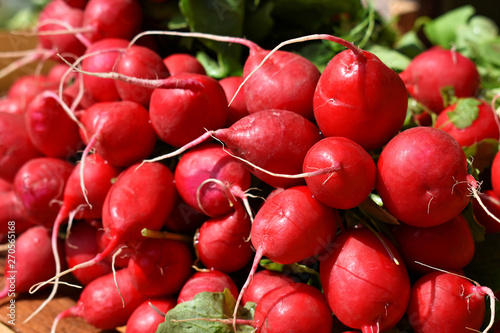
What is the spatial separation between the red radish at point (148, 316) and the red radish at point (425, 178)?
2.25ft

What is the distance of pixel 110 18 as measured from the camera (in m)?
1.56

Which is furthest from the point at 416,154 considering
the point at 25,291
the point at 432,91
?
the point at 25,291

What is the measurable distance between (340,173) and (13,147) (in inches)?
50.7

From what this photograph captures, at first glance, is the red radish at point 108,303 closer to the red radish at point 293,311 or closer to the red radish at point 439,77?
the red radish at point 293,311

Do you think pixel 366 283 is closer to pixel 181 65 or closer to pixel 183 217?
pixel 183 217

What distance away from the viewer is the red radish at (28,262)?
1429mm

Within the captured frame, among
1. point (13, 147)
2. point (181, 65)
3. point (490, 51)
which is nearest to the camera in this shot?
point (181, 65)

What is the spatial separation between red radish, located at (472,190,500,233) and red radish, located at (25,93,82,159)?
1.34m

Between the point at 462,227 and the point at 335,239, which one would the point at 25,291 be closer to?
the point at 335,239

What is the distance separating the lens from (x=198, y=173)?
3.51 ft

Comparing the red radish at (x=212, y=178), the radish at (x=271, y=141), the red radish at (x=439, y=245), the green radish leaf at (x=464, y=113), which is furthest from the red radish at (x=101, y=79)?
the green radish leaf at (x=464, y=113)

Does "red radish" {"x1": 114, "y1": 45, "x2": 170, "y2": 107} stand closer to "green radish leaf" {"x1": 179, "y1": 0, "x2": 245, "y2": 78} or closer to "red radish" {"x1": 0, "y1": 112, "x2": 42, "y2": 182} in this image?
"green radish leaf" {"x1": 179, "y1": 0, "x2": 245, "y2": 78}

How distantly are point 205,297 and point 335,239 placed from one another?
0.35 m

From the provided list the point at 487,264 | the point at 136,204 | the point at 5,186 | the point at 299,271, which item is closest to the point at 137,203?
the point at 136,204
